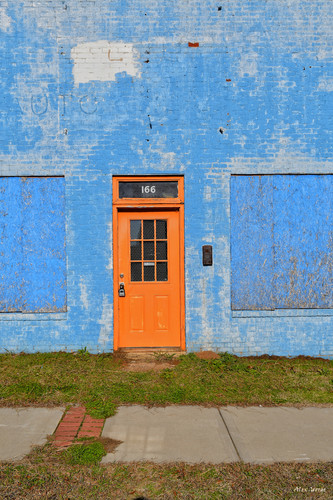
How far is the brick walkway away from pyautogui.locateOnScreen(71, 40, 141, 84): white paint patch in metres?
4.91

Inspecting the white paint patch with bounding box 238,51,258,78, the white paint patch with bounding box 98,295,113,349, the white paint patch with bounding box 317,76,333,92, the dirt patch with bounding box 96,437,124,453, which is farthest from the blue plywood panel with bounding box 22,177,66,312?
the white paint patch with bounding box 317,76,333,92

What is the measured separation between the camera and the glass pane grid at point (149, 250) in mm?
6750

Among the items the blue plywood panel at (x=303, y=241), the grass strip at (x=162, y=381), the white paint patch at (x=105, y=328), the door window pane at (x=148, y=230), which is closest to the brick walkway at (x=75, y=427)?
the grass strip at (x=162, y=381)

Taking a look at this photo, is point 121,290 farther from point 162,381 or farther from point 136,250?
point 162,381

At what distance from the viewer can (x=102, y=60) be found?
21.5 feet

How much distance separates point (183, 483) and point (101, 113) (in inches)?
209

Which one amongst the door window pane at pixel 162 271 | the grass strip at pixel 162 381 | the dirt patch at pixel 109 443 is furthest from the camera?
the door window pane at pixel 162 271

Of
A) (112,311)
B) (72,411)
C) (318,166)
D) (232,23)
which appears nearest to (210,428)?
(72,411)

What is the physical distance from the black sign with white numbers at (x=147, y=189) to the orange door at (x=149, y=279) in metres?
0.28

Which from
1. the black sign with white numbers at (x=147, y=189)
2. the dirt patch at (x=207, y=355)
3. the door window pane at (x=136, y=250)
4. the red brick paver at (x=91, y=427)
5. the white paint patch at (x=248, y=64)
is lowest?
the red brick paver at (x=91, y=427)

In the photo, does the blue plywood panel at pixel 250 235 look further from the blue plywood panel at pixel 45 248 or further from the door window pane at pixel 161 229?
the blue plywood panel at pixel 45 248

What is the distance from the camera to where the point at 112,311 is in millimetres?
6543

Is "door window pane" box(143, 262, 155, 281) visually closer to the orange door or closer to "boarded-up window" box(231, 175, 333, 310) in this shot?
the orange door

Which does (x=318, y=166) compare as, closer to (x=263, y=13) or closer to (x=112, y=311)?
(x=263, y=13)
